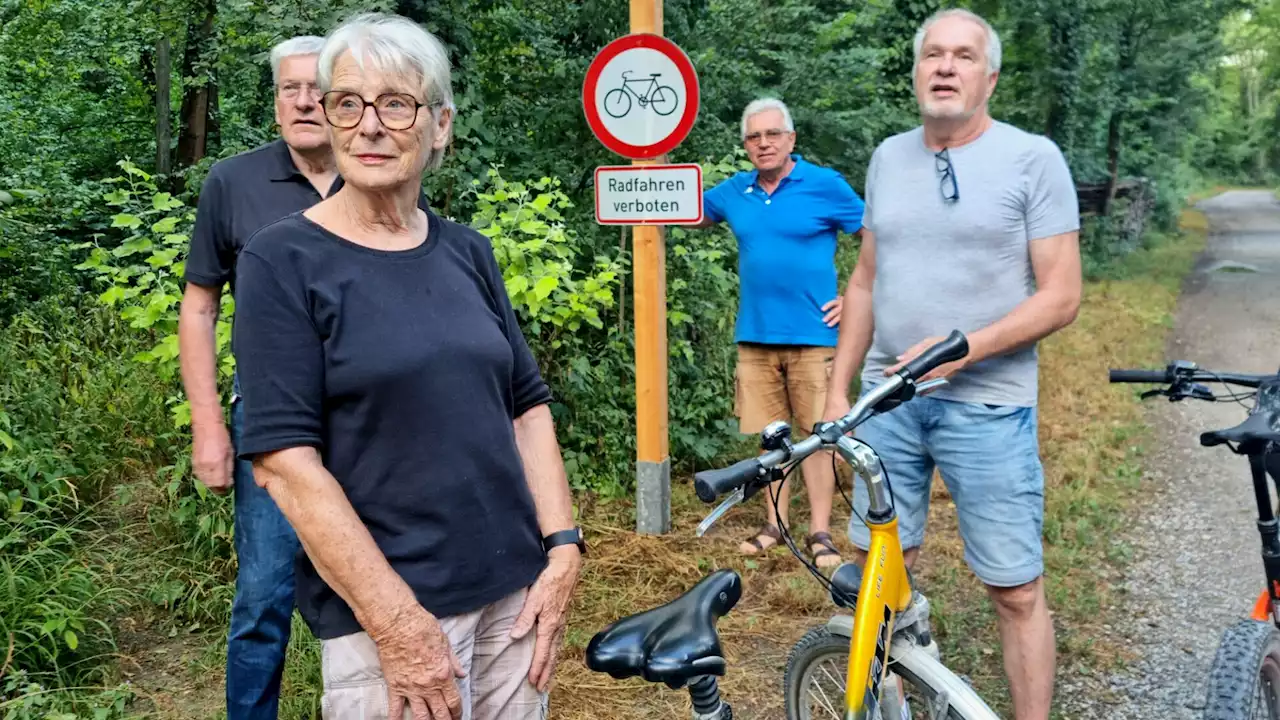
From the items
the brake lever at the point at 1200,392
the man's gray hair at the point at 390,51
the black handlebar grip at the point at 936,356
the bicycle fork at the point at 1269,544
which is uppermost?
the man's gray hair at the point at 390,51

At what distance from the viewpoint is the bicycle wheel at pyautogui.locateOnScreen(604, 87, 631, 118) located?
14.6 ft

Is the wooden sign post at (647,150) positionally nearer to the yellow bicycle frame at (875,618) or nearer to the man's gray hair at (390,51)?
the yellow bicycle frame at (875,618)

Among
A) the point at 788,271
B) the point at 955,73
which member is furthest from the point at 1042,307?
the point at 788,271

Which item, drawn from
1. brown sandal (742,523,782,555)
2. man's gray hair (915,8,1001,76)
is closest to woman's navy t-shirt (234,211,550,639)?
man's gray hair (915,8,1001,76)

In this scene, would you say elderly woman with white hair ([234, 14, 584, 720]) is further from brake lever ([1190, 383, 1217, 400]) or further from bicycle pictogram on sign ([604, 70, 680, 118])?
bicycle pictogram on sign ([604, 70, 680, 118])

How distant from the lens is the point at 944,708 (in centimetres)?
216

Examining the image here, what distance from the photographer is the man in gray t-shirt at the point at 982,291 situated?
258 cm

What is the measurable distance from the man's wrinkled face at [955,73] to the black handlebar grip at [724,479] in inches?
50.5

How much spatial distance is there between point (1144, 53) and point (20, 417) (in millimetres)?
18041

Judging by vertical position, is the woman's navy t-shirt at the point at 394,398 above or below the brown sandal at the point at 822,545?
above

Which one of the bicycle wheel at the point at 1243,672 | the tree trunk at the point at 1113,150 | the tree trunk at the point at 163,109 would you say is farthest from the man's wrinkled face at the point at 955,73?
the tree trunk at the point at 1113,150

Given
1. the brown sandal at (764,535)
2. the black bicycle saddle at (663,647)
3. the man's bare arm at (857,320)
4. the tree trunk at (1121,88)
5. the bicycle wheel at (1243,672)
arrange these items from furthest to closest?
the tree trunk at (1121,88)
the brown sandal at (764,535)
the man's bare arm at (857,320)
the bicycle wheel at (1243,672)
the black bicycle saddle at (663,647)

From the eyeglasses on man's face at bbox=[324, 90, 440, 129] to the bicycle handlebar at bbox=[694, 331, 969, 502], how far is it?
0.82m

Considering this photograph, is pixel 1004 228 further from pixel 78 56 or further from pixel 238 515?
pixel 78 56
